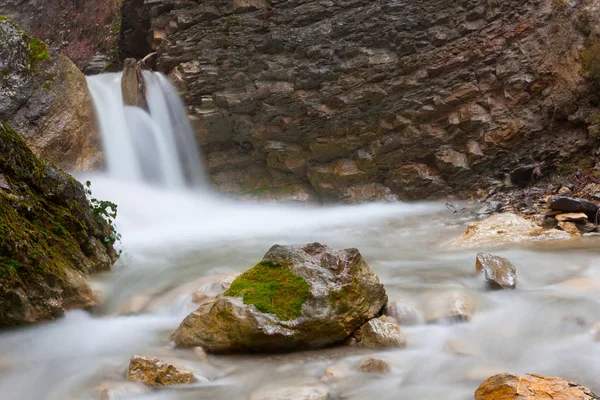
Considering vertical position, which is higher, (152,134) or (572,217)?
(152,134)

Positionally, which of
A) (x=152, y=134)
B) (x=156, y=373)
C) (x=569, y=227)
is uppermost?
(x=152, y=134)

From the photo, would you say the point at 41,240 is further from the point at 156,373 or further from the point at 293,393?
the point at 293,393

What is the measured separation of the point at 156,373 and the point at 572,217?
589 cm

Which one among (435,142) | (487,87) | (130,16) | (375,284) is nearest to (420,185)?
(435,142)

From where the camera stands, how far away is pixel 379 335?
3404 mm

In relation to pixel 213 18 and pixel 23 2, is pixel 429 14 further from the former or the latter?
pixel 23 2

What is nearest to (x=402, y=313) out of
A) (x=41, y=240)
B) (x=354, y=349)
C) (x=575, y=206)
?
(x=354, y=349)

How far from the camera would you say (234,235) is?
320 inches

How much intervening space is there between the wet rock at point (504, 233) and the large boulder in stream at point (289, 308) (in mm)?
2999

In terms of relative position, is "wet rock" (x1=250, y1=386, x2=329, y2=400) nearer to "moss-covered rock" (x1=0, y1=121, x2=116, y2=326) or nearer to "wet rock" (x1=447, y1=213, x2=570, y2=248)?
"moss-covered rock" (x1=0, y1=121, x2=116, y2=326)

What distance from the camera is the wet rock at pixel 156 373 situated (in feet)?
9.38

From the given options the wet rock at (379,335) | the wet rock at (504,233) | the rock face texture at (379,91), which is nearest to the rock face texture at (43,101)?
the rock face texture at (379,91)

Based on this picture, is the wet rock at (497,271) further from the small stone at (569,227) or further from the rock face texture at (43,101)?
the rock face texture at (43,101)

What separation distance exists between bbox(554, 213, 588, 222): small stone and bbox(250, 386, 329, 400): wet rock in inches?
200
